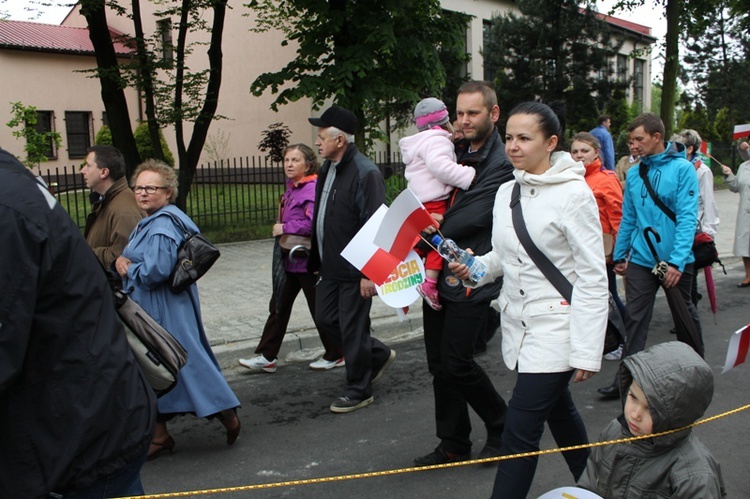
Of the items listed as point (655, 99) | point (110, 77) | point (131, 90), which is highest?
point (655, 99)

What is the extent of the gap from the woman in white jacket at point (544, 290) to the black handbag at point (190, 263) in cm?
196

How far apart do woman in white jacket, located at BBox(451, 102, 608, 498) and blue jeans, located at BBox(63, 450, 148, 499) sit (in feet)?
5.00

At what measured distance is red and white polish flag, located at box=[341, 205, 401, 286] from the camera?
4047 mm

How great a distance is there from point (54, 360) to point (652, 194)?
4.29 meters

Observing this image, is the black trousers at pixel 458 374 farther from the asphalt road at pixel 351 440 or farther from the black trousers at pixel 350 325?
the black trousers at pixel 350 325

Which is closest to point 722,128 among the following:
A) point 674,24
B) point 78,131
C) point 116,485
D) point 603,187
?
point 674,24

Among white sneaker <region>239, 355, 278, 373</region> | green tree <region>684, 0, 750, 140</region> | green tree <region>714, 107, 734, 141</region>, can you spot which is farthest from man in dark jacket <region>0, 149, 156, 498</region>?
green tree <region>684, 0, 750, 140</region>

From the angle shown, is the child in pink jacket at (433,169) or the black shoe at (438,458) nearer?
the child in pink jacket at (433,169)

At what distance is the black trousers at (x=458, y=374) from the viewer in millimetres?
4012

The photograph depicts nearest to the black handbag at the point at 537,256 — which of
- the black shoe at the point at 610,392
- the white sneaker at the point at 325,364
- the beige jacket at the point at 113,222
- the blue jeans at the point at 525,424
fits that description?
the blue jeans at the point at 525,424

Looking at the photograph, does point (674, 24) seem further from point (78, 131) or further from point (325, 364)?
point (78, 131)

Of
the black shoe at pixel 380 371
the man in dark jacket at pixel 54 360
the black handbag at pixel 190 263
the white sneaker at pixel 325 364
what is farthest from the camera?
Answer: the white sneaker at pixel 325 364

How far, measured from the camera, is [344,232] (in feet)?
17.5

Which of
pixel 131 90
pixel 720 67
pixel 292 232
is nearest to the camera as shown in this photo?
pixel 292 232
